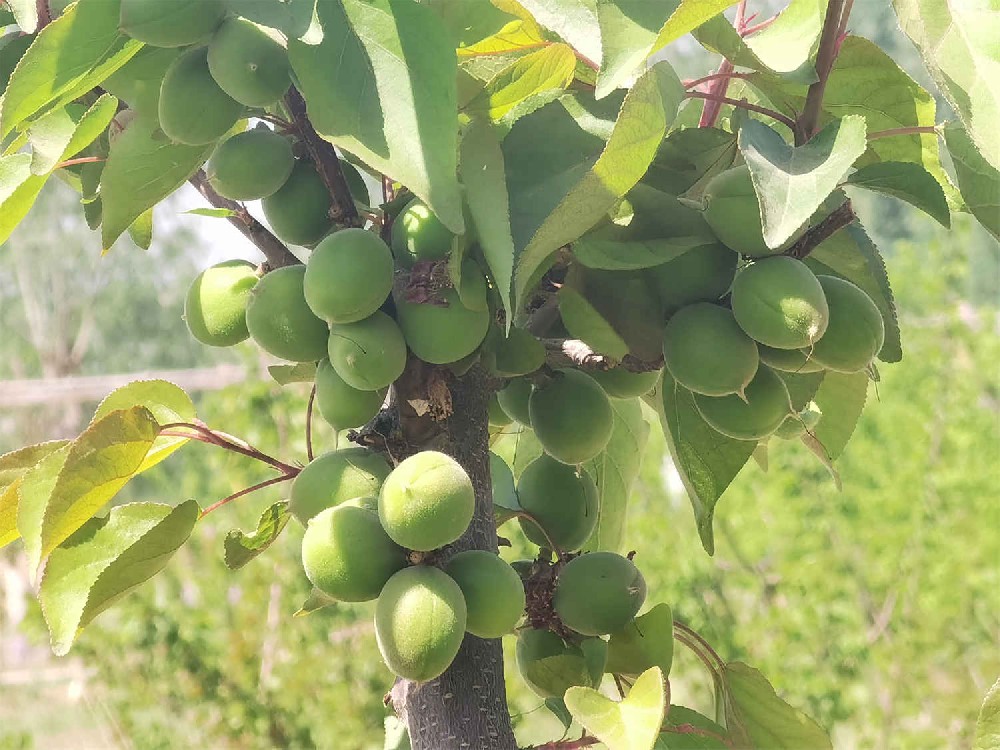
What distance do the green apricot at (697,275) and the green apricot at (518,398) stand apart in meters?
0.13

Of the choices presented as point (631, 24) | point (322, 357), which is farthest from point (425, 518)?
point (631, 24)

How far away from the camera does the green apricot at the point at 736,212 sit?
43 cm

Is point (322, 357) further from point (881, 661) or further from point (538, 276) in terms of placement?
point (881, 661)

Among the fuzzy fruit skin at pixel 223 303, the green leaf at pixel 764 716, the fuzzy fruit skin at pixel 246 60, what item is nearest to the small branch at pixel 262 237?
the fuzzy fruit skin at pixel 223 303

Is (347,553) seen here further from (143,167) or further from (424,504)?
(143,167)

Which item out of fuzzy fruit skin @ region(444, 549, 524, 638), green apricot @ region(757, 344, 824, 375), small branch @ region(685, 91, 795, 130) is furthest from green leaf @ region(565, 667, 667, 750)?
small branch @ region(685, 91, 795, 130)

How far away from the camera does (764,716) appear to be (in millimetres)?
609

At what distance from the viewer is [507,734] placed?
521 mm

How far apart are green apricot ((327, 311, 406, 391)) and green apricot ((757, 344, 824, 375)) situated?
0.16 metres

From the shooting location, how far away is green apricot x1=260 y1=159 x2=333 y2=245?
505 millimetres

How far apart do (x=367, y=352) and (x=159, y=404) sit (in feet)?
0.52

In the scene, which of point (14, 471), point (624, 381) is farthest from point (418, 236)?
point (14, 471)

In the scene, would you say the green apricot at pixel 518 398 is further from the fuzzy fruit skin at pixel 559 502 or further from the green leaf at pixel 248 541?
the green leaf at pixel 248 541

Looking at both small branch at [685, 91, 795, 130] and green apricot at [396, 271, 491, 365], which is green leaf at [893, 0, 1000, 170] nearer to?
small branch at [685, 91, 795, 130]
